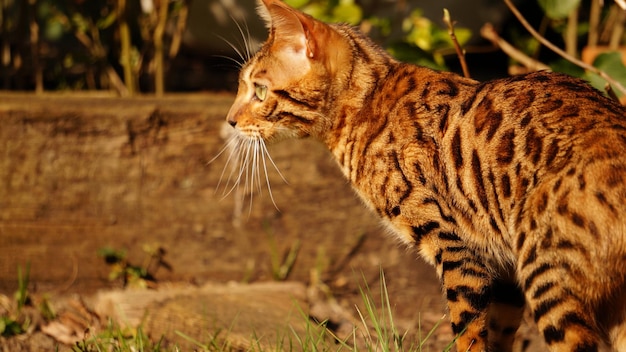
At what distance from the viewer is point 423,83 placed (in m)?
3.77

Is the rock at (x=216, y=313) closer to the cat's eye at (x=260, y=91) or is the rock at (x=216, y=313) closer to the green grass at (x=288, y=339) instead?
the green grass at (x=288, y=339)

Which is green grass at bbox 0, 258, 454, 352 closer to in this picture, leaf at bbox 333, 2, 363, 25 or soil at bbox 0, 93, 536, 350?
soil at bbox 0, 93, 536, 350

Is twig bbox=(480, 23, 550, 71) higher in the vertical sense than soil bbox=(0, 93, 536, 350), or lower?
higher

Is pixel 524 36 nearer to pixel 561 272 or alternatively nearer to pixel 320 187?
pixel 320 187

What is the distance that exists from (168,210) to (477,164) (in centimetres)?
222

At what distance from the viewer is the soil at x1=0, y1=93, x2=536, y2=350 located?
4.93m

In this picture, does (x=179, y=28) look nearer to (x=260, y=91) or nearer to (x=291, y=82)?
(x=260, y=91)

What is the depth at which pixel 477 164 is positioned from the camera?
338cm

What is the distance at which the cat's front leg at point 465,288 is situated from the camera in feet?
11.0

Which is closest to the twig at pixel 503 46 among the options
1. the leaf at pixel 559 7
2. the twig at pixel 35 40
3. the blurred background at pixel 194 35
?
the blurred background at pixel 194 35

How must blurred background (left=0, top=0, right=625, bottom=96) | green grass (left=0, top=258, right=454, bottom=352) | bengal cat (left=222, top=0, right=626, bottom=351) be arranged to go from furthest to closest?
blurred background (left=0, top=0, right=625, bottom=96)
green grass (left=0, top=258, right=454, bottom=352)
bengal cat (left=222, top=0, right=626, bottom=351)

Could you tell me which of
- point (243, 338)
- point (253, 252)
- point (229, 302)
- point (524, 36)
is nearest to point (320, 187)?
point (253, 252)

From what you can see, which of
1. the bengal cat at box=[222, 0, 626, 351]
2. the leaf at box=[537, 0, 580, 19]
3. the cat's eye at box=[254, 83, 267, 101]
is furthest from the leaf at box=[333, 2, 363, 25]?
the cat's eye at box=[254, 83, 267, 101]

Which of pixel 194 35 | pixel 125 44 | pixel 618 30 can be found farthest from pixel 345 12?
pixel 194 35
